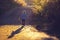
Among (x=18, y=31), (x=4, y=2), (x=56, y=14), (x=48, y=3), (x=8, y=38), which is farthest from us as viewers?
(x=4, y=2)

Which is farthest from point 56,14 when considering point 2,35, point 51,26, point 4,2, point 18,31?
point 4,2

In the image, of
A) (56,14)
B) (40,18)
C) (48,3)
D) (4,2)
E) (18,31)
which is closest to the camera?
(18,31)

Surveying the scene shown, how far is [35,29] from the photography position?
1930 centimetres

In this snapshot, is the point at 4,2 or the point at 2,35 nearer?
the point at 2,35

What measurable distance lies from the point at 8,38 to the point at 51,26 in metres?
4.95

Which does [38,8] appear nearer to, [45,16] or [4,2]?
[45,16]

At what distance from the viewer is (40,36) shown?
16.5 meters

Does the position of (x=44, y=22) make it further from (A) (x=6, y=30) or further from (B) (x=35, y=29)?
(A) (x=6, y=30)

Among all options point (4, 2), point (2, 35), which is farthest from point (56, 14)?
point (4, 2)

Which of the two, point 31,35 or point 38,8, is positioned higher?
point 38,8

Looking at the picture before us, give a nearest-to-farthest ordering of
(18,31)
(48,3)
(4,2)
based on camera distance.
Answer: (18,31) < (48,3) < (4,2)

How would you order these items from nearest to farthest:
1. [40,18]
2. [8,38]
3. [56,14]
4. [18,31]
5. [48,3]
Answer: [8,38]
[18,31]
[56,14]
[48,3]
[40,18]

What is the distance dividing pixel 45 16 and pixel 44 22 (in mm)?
636

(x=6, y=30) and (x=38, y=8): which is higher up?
(x=38, y=8)
